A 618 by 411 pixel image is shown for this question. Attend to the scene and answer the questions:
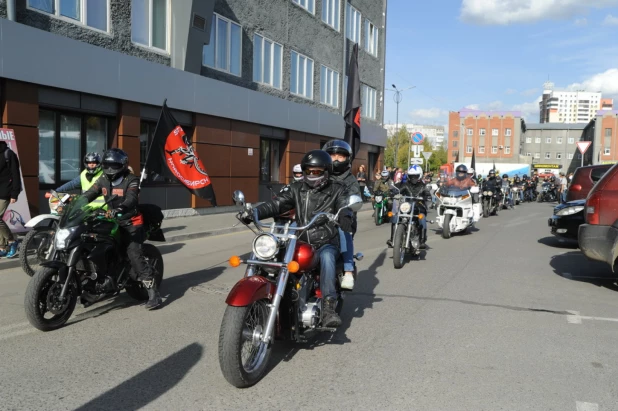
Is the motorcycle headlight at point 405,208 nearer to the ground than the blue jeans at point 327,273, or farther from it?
farther from it

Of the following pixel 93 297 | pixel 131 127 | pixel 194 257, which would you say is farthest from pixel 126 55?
pixel 93 297

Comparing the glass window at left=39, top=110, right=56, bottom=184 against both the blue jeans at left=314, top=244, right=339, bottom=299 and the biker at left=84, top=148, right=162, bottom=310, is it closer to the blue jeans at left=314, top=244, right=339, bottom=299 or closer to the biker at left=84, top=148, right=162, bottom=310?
the biker at left=84, top=148, right=162, bottom=310

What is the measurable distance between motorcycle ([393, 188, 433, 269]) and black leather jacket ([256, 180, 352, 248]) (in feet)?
13.5

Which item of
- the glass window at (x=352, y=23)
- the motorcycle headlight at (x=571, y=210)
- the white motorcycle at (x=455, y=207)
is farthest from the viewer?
the glass window at (x=352, y=23)

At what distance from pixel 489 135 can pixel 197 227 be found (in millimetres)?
108975

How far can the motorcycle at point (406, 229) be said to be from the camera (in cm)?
893

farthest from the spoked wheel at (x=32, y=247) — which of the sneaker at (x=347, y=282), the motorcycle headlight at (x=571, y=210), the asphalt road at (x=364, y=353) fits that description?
the motorcycle headlight at (x=571, y=210)

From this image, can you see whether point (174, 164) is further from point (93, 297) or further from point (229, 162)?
point (229, 162)

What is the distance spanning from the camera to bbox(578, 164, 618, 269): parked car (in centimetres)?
729

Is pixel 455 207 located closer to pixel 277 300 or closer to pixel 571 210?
pixel 571 210

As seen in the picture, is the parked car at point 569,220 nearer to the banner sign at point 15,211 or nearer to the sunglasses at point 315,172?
the sunglasses at point 315,172

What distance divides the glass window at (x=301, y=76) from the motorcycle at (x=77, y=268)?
17.9 m

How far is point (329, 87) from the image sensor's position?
26.4 metres

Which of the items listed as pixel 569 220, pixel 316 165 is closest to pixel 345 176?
pixel 316 165
